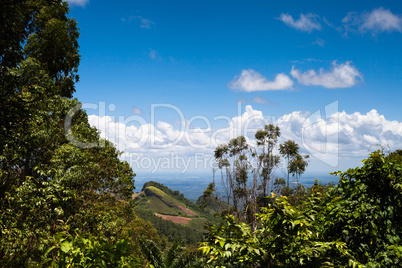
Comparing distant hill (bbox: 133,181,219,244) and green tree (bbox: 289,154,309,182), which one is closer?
green tree (bbox: 289,154,309,182)

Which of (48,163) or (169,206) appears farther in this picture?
(169,206)

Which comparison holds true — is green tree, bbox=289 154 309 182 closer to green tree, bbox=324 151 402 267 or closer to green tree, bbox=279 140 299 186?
green tree, bbox=279 140 299 186

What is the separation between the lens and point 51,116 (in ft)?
34.6

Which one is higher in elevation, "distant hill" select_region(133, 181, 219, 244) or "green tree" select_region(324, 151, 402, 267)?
"green tree" select_region(324, 151, 402, 267)

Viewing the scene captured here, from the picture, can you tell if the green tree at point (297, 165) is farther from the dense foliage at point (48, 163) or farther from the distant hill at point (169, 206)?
the distant hill at point (169, 206)

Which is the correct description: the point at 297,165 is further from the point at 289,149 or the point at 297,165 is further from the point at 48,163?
the point at 48,163

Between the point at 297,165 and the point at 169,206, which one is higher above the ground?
the point at 297,165

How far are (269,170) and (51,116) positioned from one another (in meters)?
20.4

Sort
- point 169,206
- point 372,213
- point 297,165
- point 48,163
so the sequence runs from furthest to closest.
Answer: point 169,206 → point 297,165 → point 48,163 → point 372,213

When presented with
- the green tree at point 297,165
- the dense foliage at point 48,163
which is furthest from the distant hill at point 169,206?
the dense foliage at point 48,163

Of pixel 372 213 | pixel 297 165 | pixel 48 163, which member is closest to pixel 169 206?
pixel 297 165

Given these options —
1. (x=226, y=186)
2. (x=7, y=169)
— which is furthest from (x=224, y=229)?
(x=226, y=186)

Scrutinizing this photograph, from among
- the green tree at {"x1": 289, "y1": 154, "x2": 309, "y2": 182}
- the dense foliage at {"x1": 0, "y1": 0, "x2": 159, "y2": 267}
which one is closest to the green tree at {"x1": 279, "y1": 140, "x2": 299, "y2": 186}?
the green tree at {"x1": 289, "y1": 154, "x2": 309, "y2": 182}

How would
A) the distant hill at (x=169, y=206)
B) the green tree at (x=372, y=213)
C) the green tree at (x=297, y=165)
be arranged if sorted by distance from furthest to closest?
the distant hill at (x=169, y=206), the green tree at (x=297, y=165), the green tree at (x=372, y=213)
